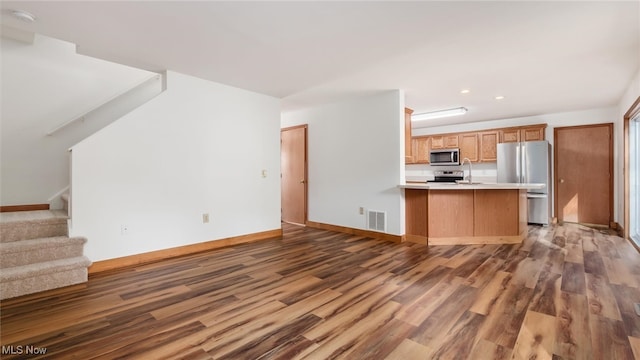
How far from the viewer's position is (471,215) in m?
4.31

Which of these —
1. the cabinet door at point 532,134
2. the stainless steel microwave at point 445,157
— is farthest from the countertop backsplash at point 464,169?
the cabinet door at point 532,134

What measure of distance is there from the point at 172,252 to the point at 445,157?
6063 mm

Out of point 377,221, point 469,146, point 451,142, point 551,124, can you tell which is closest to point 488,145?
point 469,146

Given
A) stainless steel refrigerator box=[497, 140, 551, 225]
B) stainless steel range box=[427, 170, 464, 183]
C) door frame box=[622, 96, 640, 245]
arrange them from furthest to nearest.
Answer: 1. stainless steel range box=[427, 170, 464, 183]
2. stainless steel refrigerator box=[497, 140, 551, 225]
3. door frame box=[622, 96, 640, 245]

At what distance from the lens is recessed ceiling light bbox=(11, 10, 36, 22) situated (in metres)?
2.27

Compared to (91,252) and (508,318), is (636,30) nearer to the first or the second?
(508,318)

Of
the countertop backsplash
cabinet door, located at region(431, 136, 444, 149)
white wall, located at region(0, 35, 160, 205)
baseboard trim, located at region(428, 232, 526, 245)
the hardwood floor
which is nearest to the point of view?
the hardwood floor

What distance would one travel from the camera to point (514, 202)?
430cm

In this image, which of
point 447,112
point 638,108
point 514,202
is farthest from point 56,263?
point 638,108

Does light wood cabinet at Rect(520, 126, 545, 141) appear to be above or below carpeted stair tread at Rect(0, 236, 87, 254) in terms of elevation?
above

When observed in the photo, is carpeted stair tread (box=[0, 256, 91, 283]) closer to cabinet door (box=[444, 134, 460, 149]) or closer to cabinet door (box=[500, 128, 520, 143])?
A: cabinet door (box=[444, 134, 460, 149])

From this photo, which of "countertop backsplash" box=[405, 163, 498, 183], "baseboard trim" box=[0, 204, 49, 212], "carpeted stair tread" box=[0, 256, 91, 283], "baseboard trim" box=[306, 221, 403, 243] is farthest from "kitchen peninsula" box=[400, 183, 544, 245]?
"baseboard trim" box=[0, 204, 49, 212]

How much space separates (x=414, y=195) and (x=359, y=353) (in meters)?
3.12

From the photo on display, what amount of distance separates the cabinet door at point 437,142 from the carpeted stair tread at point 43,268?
7100 mm
